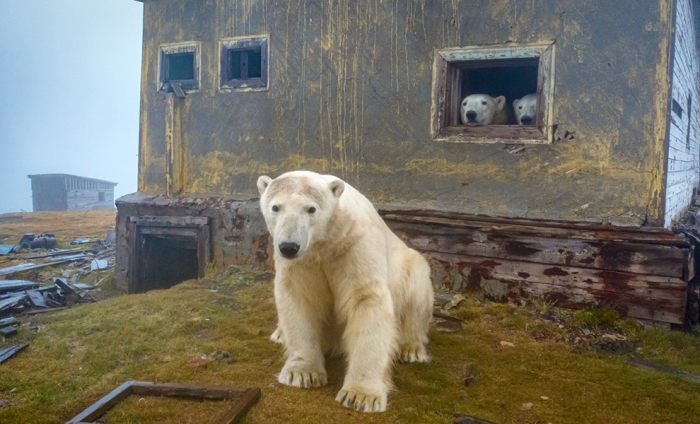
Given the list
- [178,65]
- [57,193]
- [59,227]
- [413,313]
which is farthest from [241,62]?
[57,193]

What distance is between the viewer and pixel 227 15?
258 inches

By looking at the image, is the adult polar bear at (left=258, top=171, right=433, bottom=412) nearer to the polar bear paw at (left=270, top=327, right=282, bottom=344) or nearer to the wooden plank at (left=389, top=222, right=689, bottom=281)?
the polar bear paw at (left=270, top=327, right=282, bottom=344)

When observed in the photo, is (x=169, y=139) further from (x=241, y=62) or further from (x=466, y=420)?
(x=466, y=420)

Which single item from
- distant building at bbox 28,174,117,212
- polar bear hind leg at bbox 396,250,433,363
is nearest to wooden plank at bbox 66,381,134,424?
Answer: polar bear hind leg at bbox 396,250,433,363

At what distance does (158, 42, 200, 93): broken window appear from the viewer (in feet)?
22.3

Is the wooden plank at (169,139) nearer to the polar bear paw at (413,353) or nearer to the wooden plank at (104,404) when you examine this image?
the wooden plank at (104,404)

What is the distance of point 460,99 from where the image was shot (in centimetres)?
573

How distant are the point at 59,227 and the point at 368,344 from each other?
13.4 meters

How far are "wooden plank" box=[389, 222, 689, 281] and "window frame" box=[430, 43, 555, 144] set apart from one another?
3.43 ft

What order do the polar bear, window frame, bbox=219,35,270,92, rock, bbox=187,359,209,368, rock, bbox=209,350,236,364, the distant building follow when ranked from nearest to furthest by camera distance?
rock, bbox=187,359,209,368
rock, bbox=209,350,236,364
the polar bear
window frame, bbox=219,35,270,92
the distant building

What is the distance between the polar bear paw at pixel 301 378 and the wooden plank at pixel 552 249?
2704 millimetres

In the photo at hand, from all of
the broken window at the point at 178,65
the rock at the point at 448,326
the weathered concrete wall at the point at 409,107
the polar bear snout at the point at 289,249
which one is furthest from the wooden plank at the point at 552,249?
the broken window at the point at 178,65

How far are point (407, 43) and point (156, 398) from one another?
176 inches

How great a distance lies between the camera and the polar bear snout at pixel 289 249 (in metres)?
2.48
